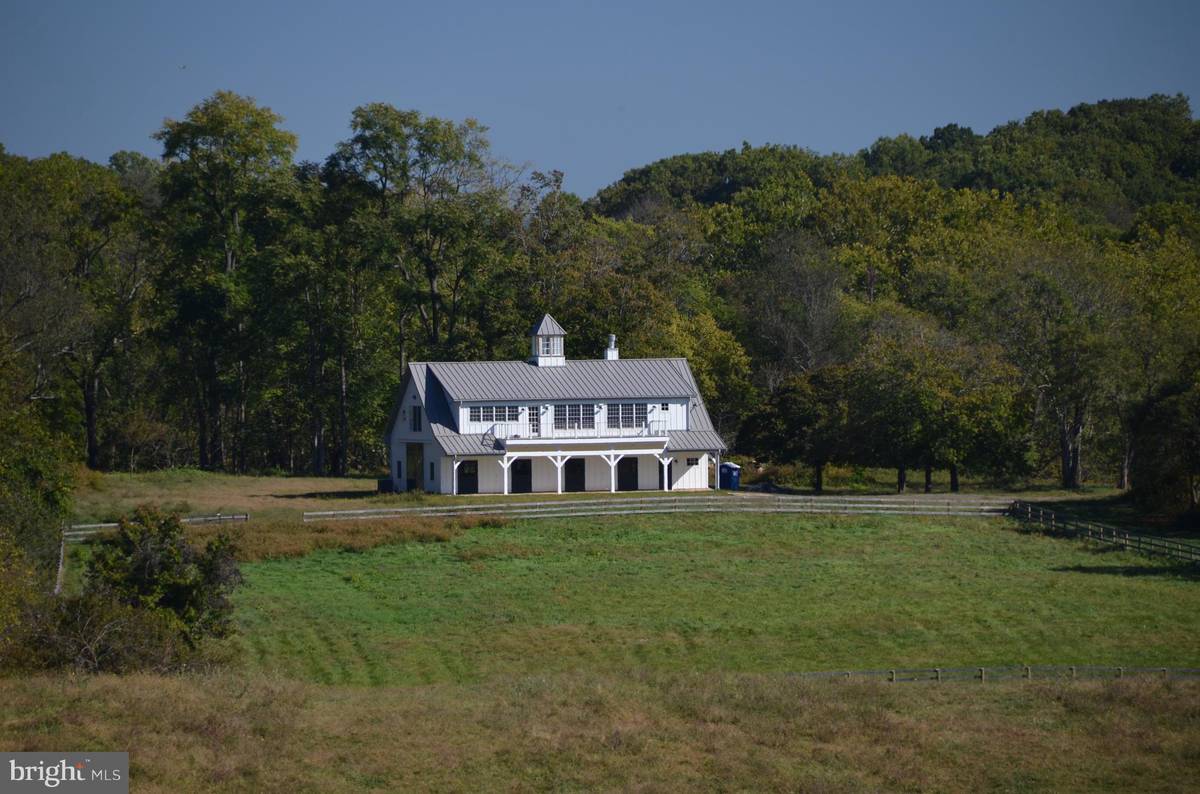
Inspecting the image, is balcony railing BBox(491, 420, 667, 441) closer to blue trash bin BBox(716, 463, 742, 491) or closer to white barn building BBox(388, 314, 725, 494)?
white barn building BBox(388, 314, 725, 494)

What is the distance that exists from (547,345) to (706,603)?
89.5 feet

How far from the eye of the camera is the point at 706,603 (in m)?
44.1

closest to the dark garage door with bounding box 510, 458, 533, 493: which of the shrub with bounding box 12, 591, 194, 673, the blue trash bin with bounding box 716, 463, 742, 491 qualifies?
the blue trash bin with bounding box 716, 463, 742, 491

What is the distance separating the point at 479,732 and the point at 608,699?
11.8 feet

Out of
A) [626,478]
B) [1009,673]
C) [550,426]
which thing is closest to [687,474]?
[626,478]

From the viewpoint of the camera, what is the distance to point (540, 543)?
54.4 m

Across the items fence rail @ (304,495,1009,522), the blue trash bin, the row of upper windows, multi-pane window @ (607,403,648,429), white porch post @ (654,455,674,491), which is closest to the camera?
fence rail @ (304,495,1009,522)

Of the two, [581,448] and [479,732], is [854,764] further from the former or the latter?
[581,448]

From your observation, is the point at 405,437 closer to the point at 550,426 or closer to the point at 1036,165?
the point at 550,426

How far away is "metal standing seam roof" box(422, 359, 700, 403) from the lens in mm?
66188

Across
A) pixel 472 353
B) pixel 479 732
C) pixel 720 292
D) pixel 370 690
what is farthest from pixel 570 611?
pixel 720 292

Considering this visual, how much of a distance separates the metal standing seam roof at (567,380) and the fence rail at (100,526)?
504 inches

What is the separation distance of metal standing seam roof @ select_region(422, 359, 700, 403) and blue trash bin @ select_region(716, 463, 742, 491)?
405 centimetres

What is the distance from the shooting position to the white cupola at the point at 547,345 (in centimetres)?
6906
